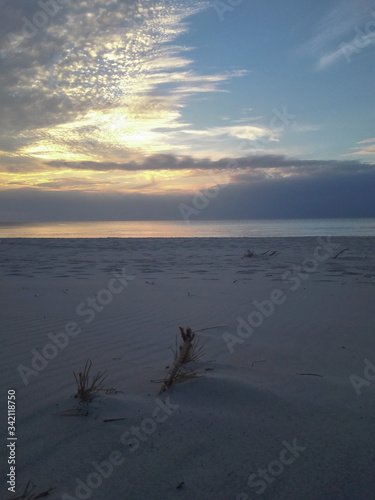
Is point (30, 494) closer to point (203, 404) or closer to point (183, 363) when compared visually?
point (203, 404)

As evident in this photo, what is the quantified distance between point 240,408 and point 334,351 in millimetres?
1567

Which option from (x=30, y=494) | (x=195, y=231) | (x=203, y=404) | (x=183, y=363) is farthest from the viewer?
(x=195, y=231)

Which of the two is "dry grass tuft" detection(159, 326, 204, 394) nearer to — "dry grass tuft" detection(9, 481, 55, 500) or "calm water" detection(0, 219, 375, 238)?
"dry grass tuft" detection(9, 481, 55, 500)

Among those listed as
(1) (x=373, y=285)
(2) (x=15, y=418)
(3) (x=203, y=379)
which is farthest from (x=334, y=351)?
(1) (x=373, y=285)

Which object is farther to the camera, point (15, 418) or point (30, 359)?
point (30, 359)

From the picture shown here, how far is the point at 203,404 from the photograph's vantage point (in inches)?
89.5

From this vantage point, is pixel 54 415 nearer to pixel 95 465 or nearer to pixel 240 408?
pixel 95 465

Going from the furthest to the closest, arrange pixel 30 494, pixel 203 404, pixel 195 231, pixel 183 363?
pixel 195 231, pixel 183 363, pixel 203 404, pixel 30 494

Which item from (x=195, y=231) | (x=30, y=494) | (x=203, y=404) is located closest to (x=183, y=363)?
(x=203, y=404)

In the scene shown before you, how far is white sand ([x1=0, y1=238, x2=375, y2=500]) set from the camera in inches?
68.1

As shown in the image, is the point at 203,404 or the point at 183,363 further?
the point at 183,363

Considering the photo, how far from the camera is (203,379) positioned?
251 cm

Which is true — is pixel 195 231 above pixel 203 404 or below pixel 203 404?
below

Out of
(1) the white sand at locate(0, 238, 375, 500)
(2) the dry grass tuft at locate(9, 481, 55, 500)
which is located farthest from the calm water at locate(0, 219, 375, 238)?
(2) the dry grass tuft at locate(9, 481, 55, 500)
